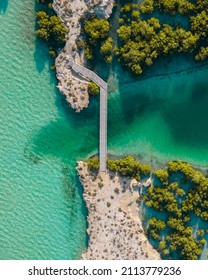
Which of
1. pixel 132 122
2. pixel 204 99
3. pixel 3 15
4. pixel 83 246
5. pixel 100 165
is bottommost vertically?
pixel 83 246

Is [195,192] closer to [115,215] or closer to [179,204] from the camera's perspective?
[179,204]

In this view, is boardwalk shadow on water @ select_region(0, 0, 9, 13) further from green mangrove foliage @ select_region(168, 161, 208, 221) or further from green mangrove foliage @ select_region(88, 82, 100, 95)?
green mangrove foliage @ select_region(168, 161, 208, 221)

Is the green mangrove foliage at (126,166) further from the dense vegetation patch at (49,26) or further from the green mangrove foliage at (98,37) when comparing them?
the dense vegetation patch at (49,26)

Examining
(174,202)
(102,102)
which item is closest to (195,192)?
(174,202)

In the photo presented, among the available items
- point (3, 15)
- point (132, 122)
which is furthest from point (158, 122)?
point (3, 15)

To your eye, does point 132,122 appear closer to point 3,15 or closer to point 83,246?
point 83,246

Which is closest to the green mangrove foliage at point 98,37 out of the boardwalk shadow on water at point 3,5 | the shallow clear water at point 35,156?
the shallow clear water at point 35,156
